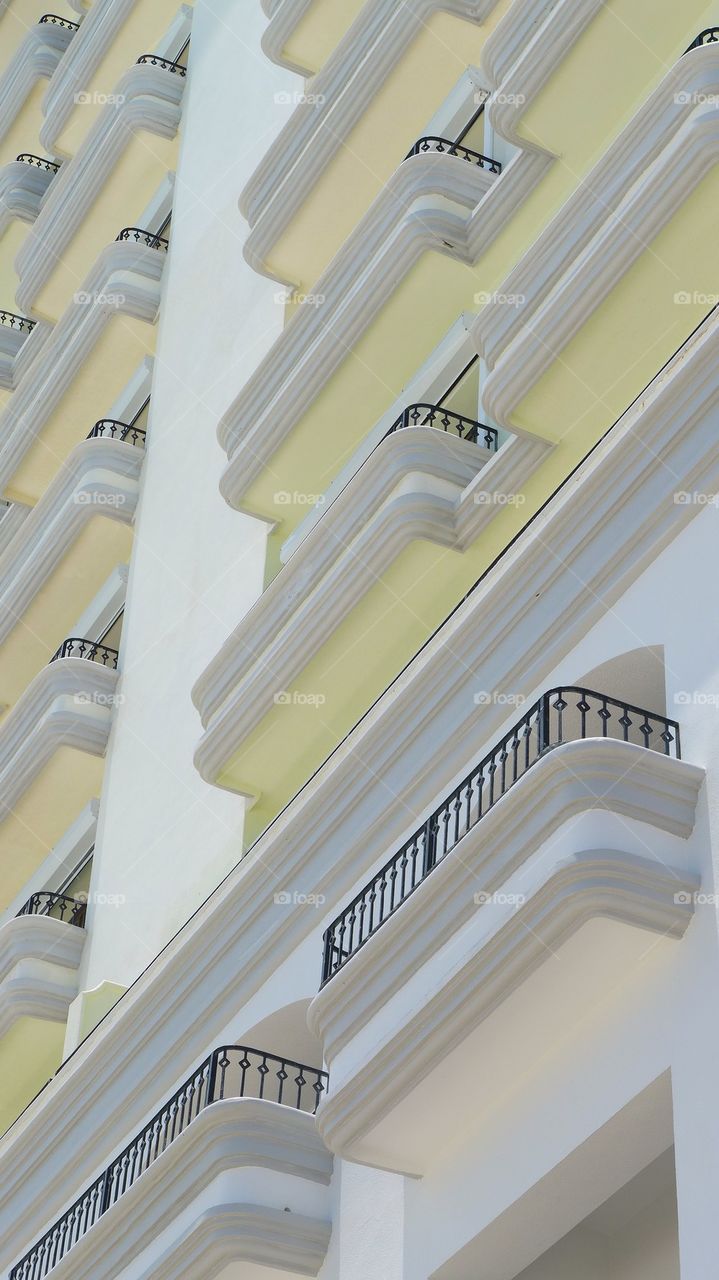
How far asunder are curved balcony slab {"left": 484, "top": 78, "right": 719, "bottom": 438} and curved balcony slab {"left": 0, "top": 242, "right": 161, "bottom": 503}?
10.4 metres

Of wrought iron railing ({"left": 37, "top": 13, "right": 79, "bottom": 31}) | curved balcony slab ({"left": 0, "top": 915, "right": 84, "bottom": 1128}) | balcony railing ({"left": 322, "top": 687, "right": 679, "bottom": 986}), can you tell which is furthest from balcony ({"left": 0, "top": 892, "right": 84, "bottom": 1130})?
wrought iron railing ({"left": 37, "top": 13, "right": 79, "bottom": 31})

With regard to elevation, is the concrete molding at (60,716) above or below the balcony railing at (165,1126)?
above

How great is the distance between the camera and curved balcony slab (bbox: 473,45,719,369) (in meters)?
15.6

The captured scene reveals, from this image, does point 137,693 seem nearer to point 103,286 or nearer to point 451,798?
point 103,286

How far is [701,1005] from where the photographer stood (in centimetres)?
1211

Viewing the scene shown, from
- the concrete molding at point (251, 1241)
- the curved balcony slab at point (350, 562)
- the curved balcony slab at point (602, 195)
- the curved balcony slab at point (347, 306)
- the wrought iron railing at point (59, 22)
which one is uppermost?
the wrought iron railing at point (59, 22)

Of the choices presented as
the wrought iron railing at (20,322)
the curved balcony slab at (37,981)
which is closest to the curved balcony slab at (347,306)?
the curved balcony slab at (37,981)

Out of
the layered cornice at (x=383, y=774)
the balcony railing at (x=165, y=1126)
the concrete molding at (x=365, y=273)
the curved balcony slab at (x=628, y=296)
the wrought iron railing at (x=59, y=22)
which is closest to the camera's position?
the layered cornice at (x=383, y=774)

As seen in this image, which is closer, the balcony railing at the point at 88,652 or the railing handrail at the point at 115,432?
the balcony railing at the point at 88,652

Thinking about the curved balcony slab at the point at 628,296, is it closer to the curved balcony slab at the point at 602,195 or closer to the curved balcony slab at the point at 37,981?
the curved balcony slab at the point at 602,195

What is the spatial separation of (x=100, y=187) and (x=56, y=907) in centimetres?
972

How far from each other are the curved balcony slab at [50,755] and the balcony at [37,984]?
4.76 ft

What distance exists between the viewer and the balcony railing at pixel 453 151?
20016 millimetres

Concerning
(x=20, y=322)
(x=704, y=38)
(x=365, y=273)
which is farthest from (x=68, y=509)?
(x=704, y=38)
